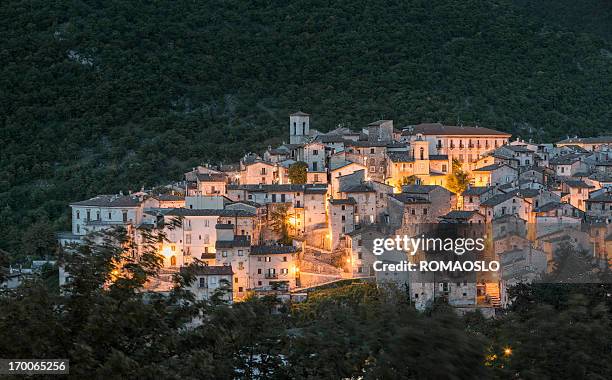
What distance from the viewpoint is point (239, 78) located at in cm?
5803

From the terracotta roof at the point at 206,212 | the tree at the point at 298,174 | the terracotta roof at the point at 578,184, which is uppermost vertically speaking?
the tree at the point at 298,174

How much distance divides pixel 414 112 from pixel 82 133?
16.7 m

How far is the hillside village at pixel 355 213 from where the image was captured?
2669cm

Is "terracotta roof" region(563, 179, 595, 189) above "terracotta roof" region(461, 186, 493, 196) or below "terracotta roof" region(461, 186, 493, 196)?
above

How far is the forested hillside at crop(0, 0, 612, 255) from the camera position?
149ft

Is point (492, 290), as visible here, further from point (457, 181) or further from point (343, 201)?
point (457, 181)

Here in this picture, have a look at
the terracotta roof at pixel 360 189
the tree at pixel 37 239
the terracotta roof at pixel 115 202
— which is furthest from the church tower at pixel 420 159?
the tree at pixel 37 239

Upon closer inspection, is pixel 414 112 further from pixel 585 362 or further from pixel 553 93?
pixel 585 362

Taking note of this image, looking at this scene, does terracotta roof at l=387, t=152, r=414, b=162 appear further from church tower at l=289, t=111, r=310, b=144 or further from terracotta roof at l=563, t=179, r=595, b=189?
church tower at l=289, t=111, r=310, b=144

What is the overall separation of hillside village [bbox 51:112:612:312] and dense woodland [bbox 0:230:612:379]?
1454 centimetres

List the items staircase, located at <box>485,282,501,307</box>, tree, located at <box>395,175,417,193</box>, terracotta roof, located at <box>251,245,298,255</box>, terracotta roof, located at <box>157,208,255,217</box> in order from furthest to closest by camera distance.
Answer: tree, located at <box>395,175,417,193</box> → terracotta roof, located at <box>157,208,255,217</box> → terracotta roof, located at <box>251,245,298,255</box> → staircase, located at <box>485,282,501,307</box>

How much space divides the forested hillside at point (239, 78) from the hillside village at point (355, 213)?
30.2ft

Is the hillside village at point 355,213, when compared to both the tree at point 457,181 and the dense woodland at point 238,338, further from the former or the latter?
the dense woodland at point 238,338

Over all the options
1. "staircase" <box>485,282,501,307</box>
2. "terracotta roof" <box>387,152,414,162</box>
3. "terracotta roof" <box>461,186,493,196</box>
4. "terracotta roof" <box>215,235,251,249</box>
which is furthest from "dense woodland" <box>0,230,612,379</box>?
"terracotta roof" <box>387,152,414,162</box>
